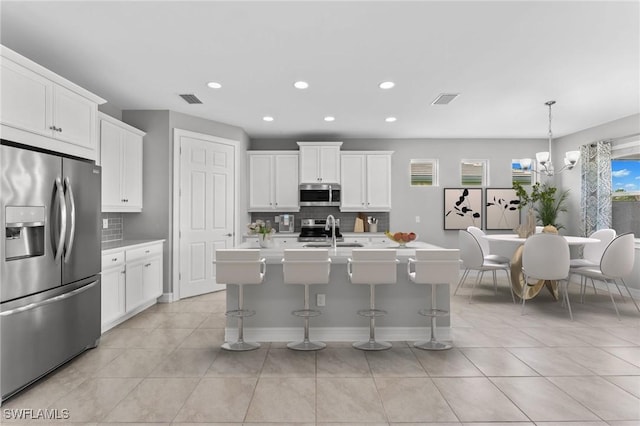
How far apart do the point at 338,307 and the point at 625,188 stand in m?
5.17

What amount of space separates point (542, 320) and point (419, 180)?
3.47 metres

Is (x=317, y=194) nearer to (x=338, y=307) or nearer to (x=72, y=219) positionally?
(x=338, y=307)

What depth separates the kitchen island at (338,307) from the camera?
3.63m

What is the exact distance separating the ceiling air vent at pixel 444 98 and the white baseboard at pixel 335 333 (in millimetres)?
2700

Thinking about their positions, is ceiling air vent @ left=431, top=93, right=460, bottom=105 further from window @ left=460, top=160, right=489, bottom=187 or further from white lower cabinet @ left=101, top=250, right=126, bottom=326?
white lower cabinet @ left=101, top=250, right=126, bottom=326

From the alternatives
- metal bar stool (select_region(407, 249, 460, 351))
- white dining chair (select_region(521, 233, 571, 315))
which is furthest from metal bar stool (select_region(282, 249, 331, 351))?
white dining chair (select_region(521, 233, 571, 315))

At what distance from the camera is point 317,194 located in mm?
6586

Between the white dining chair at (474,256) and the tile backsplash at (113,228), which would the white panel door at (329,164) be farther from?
the tile backsplash at (113,228)

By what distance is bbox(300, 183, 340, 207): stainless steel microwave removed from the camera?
6.55m

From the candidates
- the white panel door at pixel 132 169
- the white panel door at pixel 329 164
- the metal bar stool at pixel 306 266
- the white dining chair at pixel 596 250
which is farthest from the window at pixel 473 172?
the white panel door at pixel 132 169

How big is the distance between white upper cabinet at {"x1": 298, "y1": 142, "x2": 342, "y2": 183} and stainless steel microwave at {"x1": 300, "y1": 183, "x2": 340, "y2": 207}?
0.09m

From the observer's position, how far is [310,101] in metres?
4.75

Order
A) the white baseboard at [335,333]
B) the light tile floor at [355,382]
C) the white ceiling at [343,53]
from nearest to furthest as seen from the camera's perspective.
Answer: the light tile floor at [355,382], the white ceiling at [343,53], the white baseboard at [335,333]

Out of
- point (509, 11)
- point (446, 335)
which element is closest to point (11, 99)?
point (509, 11)
